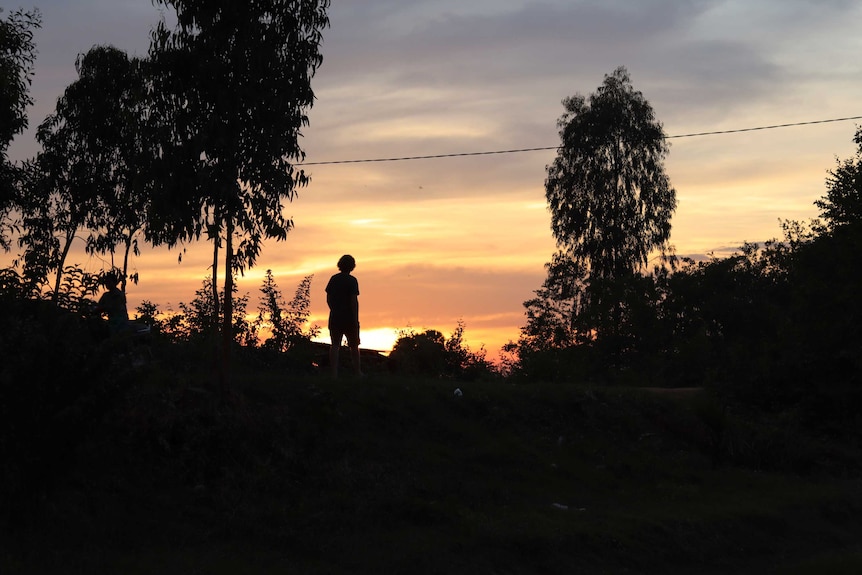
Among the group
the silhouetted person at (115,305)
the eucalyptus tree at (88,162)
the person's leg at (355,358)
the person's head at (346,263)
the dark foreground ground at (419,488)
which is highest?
the eucalyptus tree at (88,162)

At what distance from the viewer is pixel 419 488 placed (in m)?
13.5

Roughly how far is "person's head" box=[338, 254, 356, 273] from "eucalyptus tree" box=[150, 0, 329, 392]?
2.13 metres

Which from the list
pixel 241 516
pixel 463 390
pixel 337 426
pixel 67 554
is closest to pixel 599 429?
pixel 463 390

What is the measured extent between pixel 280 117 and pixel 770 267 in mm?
34493

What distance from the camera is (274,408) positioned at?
48.0 feet

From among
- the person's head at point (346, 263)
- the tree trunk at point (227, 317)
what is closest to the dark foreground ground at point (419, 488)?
the tree trunk at point (227, 317)

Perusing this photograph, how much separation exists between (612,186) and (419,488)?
2925cm

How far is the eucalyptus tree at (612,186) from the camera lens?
40719 mm

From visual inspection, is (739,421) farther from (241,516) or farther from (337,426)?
(241,516)

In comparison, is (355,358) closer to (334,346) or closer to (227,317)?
(334,346)

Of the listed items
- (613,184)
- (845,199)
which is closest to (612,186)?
(613,184)

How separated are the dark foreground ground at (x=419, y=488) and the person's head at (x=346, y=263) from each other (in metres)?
1.97

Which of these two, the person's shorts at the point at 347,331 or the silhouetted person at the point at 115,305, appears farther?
the person's shorts at the point at 347,331

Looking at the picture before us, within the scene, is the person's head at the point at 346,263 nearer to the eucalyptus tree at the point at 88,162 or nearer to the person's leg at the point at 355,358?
the person's leg at the point at 355,358
